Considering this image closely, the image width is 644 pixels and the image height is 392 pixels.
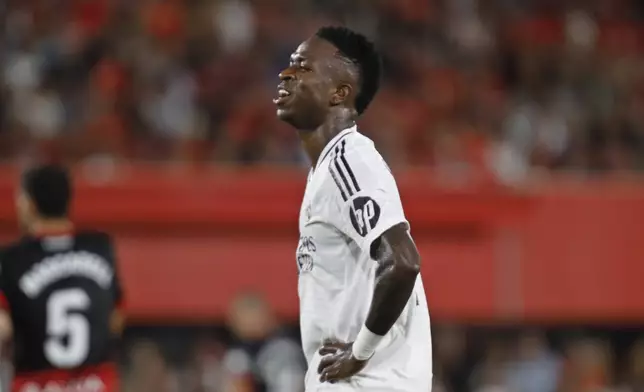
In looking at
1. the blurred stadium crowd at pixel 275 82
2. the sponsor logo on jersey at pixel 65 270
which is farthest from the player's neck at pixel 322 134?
the blurred stadium crowd at pixel 275 82

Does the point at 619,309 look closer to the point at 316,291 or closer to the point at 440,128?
the point at 440,128

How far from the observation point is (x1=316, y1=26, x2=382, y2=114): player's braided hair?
4.11m

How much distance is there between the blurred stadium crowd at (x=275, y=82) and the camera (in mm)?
11211

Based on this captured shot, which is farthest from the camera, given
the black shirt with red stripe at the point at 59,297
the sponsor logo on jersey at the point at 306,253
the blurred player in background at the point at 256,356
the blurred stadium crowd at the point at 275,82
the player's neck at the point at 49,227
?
the blurred stadium crowd at the point at 275,82

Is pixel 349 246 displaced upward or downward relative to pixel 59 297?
upward

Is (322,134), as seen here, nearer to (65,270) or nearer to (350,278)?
(350,278)

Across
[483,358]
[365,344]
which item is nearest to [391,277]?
[365,344]

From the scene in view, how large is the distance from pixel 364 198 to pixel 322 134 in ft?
1.21

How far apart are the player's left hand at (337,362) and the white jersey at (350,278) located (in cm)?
3

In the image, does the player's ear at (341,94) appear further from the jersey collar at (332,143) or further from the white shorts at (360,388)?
the white shorts at (360,388)

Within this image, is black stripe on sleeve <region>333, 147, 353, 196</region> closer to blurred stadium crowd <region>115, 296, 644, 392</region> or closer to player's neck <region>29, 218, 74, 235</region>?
player's neck <region>29, 218, 74, 235</region>

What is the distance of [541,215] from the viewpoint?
1098cm

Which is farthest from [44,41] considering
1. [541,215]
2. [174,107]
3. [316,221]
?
[316,221]

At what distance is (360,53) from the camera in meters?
4.12
